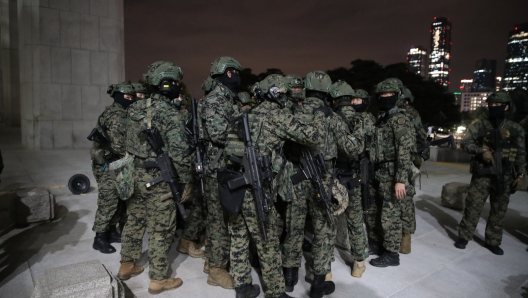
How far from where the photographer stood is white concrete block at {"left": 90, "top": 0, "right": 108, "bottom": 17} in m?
12.1

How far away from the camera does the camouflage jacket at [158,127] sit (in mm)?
3215

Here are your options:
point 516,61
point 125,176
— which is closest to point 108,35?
point 125,176

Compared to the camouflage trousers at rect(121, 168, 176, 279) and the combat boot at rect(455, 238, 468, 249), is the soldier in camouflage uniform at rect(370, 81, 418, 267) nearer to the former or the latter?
the combat boot at rect(455, 238, 468, 249)

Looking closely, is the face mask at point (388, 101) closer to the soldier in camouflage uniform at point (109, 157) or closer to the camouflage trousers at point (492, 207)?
the camouflage trousers at point (492, 207)

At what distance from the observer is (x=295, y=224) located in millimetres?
3400

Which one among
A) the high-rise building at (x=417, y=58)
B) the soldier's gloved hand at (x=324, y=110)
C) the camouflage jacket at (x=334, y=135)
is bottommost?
the camouflage jacket at (x=334, y=135)

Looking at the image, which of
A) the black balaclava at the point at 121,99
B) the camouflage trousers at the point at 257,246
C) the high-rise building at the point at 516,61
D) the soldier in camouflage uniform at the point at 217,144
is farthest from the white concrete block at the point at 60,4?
the high-rise building at the point at 516,61

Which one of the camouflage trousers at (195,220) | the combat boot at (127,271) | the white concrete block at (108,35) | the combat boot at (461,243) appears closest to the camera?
the combat boot at (127,271)

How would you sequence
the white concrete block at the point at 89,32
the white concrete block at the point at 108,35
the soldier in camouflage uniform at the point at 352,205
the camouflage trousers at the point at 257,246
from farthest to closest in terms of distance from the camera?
1. the white concrete block at the point at 108,35
2. the white concrete block at the point at 89,32
3. the soldier in camouflage uniform at the point at 352,205
4. the camouflage trousers at the point at 257,246

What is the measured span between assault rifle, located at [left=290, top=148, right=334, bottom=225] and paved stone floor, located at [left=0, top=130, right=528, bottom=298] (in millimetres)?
1009

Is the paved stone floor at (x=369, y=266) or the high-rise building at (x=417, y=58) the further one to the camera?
the high-rise building at (x=417, y=58)

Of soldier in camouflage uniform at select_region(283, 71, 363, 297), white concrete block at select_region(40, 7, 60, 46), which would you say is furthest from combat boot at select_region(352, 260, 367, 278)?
white concrete block at select_region(40, 7, 60, 46)

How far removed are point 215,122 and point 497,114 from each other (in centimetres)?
384

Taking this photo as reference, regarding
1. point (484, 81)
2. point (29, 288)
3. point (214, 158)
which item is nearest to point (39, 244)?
point (29, 288)
